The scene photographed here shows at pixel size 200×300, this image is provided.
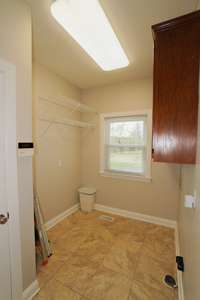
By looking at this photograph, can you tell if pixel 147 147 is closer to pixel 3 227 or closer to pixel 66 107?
pixel 66 107

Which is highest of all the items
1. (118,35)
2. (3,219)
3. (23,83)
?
(118,35)

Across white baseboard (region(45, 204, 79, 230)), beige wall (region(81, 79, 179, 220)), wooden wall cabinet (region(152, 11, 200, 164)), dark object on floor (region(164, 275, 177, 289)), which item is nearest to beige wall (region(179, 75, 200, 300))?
wooden wall cabinet (region(152, 11, 200, 164))

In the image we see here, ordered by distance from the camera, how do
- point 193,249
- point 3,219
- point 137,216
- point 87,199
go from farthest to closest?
1. point 87,199
2. point 137,216
3. point 3,219
4. point 193,249

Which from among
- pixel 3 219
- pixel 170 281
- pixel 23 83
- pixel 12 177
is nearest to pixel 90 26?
pixel 23 83

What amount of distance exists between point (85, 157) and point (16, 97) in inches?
92.2

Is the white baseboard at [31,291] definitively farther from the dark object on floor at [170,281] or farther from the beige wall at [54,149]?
the dark object on floor at [170,281]

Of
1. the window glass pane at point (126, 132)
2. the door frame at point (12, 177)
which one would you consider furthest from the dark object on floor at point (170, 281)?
the window glass pane at point (126, 132)

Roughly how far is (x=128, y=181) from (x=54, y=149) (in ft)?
5.32

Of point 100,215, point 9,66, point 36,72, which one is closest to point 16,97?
point 9,66

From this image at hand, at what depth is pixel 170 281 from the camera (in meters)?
1.60

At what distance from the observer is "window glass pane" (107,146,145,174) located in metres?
3.00

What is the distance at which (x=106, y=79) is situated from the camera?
291 centimetres

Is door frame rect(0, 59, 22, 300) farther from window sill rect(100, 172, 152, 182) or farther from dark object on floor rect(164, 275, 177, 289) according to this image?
window sill rect(100, 172, 152, 182)

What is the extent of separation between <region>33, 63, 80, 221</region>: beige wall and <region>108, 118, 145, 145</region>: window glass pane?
806 millimetres
